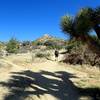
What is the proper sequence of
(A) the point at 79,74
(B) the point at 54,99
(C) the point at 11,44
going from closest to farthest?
(B) the point at 54,99, (A) the point at 79,74, (C) the point at 11,44

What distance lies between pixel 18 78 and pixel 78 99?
296cm

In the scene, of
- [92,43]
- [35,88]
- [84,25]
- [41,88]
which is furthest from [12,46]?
[84,25]

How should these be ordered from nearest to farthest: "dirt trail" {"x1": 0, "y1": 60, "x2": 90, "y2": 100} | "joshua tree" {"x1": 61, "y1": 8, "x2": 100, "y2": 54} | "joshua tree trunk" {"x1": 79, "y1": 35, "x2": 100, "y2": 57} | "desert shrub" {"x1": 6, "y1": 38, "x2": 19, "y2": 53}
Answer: "dirt trail" {"x1": 0, "y1": 60, "x2": 90, "y2": 100} < "joshua tree" {"x1": 61, "y1": 8, "x2": 100, "y2": 54} < "joshua tree trunk" {"x1": 79, "y1": 35, "x2": 100, "y2": 57} < "desert shrub" {"x1": 6, "y1": 38, "x2": 19, "y2": 53}

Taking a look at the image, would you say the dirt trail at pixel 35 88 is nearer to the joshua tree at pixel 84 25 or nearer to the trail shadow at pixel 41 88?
the trail shadow at pixel 41 88

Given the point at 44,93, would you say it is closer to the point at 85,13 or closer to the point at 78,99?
the point at 78,99

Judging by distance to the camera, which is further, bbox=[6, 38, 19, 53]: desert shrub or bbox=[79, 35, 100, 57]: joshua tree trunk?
bbox=[6, 38, 19, 53]: desert shrub

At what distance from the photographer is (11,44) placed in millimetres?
40594

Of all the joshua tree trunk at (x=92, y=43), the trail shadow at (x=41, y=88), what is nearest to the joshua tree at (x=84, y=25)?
the joshua tree trunk at (x=92, y=43)

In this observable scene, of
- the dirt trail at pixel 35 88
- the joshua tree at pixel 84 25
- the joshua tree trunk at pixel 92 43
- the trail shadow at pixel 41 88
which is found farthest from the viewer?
the joshua tree trunk at pixel 92 43

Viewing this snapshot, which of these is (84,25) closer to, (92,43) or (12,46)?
(92,43)

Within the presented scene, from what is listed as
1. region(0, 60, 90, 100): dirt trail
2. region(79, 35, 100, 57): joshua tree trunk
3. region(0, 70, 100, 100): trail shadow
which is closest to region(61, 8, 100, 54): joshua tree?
region(79, 35, 100, 57): joshua tree trunk

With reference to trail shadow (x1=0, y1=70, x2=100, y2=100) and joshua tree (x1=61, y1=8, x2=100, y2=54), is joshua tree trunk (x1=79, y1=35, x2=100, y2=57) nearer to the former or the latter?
joshua tree (x1=61, y1=8, x2=100, y2=54)

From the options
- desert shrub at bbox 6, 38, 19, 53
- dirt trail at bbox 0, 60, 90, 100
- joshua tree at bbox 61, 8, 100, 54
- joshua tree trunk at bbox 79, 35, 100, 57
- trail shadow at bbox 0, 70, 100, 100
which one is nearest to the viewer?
dirt trail at bbox 0, 60, 90, 100

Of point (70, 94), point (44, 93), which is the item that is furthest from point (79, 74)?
point (44, 93)
